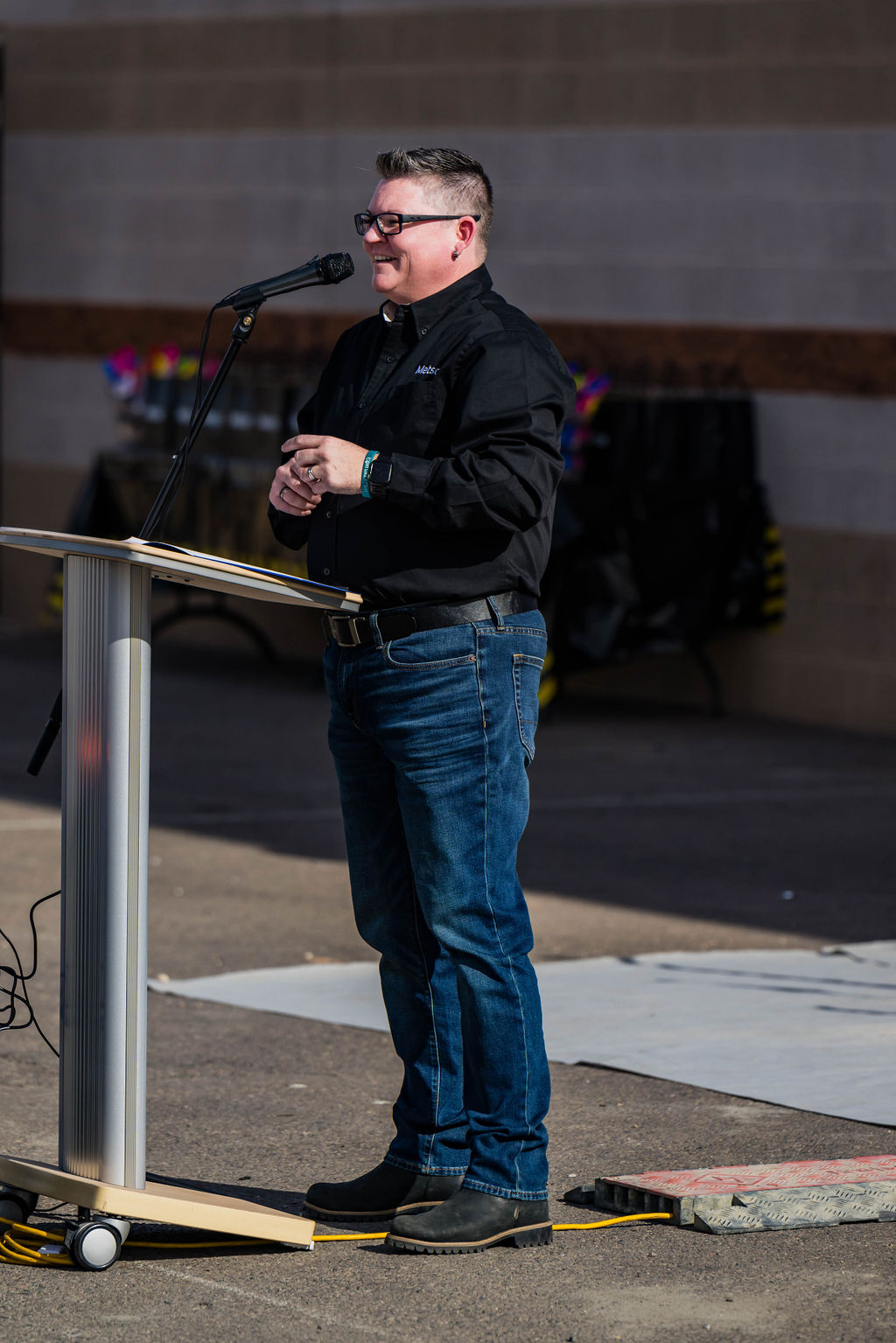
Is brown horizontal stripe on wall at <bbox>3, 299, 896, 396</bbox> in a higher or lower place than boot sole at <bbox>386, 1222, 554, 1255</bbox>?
higher

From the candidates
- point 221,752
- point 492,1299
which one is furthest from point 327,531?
point 221,752

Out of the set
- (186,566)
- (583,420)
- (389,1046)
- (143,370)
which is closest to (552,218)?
(583,420)

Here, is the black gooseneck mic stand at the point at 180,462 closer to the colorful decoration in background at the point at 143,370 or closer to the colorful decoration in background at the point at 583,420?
the colorful decoration in background at the point at 583,420

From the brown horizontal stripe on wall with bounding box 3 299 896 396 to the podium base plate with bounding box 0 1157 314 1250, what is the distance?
9892mm

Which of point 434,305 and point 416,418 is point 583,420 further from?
point 416,418

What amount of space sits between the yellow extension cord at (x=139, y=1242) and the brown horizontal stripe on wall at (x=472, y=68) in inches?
396

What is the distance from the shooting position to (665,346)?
14.4 metres

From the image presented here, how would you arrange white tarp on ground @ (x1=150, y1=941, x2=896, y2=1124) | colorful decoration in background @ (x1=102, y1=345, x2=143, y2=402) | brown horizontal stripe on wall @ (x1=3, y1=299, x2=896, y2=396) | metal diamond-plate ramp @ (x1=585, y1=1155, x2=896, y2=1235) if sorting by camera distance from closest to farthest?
metal diamond-plate ramp @ (x1=585, y1=1155, x2=896, y2=1235) < white tarp on ground @ (x1=150, y1=941, x2=896, y2=1124) < brown horizontal stripe on wall @ (x1=3, y1=299, x2=896, y2=396) < colorful decoration in background @ (x1=102, y1=345, x2=143, y2=402)

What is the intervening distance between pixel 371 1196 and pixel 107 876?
0.94 metres

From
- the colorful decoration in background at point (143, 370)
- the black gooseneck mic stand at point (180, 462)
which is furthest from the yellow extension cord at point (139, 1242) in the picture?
the colorful decoration in background at point (143, 370)

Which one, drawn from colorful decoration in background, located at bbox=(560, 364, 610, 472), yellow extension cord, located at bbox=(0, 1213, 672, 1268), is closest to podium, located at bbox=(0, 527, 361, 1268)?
yellow extension cord, located at bbox=(0, 1213, 672, 1268)

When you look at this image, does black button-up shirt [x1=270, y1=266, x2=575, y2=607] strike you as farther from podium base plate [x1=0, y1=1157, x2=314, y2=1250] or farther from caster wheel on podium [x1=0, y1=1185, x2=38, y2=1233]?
caster wheel on podium [x1=0, y1=1185, x2=38, y2=1233]

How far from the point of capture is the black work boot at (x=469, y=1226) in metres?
4.31

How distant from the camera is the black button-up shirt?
4156mm
